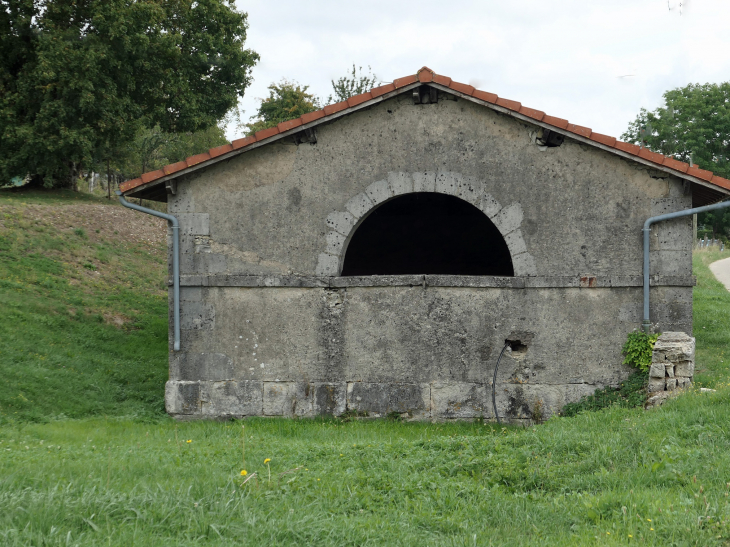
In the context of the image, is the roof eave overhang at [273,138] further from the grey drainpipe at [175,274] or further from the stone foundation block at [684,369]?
the stone foundation block at [684,369]

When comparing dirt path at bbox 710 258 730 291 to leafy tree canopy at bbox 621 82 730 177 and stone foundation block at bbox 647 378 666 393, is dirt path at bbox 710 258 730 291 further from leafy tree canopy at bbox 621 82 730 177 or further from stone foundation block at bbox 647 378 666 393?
stone foundation block at bbox 647 378 666 393

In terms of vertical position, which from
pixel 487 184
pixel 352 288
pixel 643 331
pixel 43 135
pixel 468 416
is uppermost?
pixel 43 135

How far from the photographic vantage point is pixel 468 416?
797 centimetres

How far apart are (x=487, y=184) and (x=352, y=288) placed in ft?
7.04

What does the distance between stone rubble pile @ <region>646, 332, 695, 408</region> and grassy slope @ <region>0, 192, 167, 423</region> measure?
619 cm

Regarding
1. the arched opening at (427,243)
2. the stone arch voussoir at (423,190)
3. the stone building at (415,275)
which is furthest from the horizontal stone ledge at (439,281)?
the arched opening at (427,243)

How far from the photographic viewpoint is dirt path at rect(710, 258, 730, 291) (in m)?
23.6

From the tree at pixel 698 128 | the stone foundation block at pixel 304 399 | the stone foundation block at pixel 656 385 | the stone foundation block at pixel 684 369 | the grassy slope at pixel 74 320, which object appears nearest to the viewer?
the stone foundation block at pixel 684 369

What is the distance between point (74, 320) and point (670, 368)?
10.6 meters

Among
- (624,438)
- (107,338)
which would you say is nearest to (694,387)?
(624,438)

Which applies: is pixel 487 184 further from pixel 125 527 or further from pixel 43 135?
pixel 43 135

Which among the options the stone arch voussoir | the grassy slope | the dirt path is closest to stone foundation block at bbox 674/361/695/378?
the stone arch voussoir

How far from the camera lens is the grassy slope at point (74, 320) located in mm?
8914

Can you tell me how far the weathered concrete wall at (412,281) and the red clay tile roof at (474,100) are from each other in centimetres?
23
